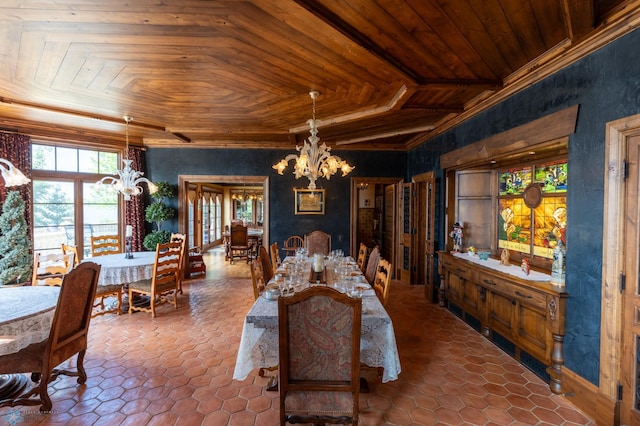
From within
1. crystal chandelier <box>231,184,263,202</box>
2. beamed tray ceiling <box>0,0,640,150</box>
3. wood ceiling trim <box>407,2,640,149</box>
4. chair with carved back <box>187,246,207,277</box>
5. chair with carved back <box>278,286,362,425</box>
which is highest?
beamed tray ceiling <box>0,0,640,150</box>

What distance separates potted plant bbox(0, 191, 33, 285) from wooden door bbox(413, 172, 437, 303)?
6.65 meters

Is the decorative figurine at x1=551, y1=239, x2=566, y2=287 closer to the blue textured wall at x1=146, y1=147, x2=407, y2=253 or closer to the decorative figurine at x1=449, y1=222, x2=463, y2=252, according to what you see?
the decorative figurine at x1=449, y1=222, x2=463, y2=252

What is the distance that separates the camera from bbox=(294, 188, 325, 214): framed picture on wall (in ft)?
20.4

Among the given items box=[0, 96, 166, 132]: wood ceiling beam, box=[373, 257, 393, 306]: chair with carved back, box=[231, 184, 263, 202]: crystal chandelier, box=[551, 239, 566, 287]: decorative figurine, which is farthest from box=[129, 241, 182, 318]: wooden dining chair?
box=[231, 184, 263, 202]: crystal chandelier

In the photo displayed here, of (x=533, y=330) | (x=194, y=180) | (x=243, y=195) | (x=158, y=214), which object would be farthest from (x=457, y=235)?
(x=243, y=195)

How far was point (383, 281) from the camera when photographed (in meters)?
2.82

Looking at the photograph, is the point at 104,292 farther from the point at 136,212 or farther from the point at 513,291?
the point at 513,291

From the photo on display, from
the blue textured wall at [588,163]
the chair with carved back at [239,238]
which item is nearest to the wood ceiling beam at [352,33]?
the blue textured wall at [588,163]

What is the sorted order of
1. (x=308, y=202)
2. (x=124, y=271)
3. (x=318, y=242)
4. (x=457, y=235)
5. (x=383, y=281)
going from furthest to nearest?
(x=308, y=202) → (x=318, y=242) → (x=457, y=235) → (x=124, y=271) → (x=383, y=281)

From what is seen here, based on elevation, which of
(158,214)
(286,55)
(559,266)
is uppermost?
(286,55)

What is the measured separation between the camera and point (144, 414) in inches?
84.7

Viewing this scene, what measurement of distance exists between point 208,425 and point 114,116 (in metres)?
4.67

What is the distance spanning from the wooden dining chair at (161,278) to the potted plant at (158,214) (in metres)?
1.59

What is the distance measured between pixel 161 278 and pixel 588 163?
16.3ft
